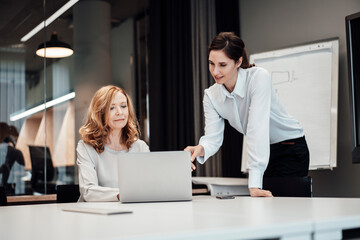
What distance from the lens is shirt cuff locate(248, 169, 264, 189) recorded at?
2.29m

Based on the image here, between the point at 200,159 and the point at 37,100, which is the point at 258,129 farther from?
the point at 37,100

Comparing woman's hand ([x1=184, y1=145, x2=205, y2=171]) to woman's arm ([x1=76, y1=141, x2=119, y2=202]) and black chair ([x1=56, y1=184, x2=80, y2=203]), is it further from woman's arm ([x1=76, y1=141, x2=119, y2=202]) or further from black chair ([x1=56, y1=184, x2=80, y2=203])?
black chair ([x1=56, y1=184, x2=80, y2=203])

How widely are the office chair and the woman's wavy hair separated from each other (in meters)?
1.84

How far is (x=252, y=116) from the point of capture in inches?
97.9

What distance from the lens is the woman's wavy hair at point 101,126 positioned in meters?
2.71

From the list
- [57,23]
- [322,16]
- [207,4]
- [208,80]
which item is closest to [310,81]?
[322,16]

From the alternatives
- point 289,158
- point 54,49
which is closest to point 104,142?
point 289,158

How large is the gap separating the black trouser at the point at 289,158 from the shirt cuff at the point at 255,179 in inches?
17.4

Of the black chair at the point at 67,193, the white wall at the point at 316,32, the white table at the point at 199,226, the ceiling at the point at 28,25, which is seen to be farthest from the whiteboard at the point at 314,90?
the white table at the point at 199,226

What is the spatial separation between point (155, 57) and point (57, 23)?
3.50ft

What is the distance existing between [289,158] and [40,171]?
2633 mm

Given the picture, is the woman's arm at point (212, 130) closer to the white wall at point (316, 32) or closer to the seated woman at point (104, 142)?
the seated woman at point (104, 142)

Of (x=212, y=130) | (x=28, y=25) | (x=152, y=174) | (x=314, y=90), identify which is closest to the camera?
(x=152, y=174)

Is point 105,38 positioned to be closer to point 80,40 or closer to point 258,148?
point 80,40
